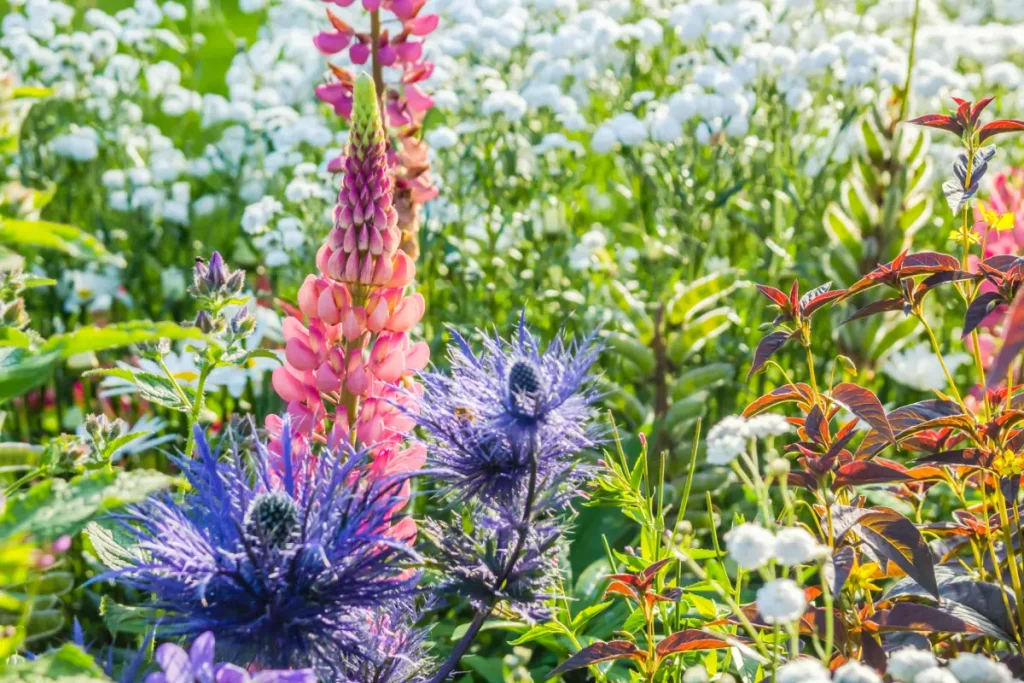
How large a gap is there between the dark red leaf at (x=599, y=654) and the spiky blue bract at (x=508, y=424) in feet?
0.47

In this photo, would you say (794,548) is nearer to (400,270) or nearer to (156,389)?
(400,270)

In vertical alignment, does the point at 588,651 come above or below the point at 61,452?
below

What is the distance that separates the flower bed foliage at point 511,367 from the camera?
0.90 meters

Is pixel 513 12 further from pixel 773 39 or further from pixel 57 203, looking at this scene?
pixel 57 203

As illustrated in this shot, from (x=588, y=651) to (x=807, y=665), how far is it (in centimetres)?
34

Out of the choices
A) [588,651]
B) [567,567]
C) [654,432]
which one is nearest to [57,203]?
[654,432]

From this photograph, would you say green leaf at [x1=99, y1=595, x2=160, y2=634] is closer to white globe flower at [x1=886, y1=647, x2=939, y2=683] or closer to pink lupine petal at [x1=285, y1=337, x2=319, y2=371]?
pink lupine petal at [x1=285, y1=337, x2=319, y2=371]

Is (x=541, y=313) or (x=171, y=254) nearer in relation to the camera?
(x=541, y=313)

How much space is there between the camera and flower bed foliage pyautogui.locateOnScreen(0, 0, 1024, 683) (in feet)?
2.96

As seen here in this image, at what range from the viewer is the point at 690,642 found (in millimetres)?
1008

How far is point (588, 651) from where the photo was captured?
1.04 metres

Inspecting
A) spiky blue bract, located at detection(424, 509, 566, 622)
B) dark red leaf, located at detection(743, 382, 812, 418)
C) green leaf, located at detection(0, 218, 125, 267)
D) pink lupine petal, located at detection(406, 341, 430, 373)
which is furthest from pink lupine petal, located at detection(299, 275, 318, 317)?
dark red leaf, located at detection(743, 382, 812, 418)

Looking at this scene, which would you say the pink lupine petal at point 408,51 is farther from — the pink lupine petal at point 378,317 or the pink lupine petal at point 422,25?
the pink lupine petal at point 378,317

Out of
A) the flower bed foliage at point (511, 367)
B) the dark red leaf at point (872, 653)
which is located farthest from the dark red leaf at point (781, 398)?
the dark red leaf at point (872, 653)
